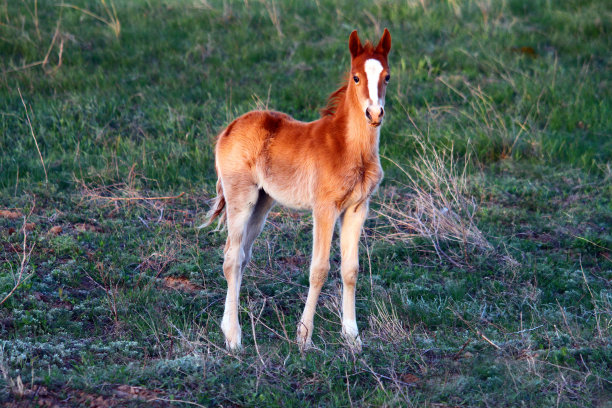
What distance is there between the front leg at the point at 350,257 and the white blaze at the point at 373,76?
924mm

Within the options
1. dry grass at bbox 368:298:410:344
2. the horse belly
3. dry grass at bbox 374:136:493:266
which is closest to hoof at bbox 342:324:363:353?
dry grass at bbox 368:298:410:344

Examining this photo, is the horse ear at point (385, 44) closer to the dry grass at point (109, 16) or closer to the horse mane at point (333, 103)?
the horse mane at point (333, 103)

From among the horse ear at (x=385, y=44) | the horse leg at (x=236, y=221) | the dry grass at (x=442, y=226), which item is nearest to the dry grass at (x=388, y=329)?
the horse leg at (x=236, y=221)

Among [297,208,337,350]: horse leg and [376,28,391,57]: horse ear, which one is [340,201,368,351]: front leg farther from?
[376,28,391,57]: horse ear

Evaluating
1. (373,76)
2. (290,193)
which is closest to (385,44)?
(373,76)

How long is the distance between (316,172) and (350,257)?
2.37ft

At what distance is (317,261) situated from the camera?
5.17 m

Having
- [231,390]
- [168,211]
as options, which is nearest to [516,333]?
[231,390]

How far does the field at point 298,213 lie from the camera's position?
444 centimetres

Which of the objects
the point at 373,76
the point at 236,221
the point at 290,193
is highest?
the point at 373,76

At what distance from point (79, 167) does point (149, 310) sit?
3425 millimetres

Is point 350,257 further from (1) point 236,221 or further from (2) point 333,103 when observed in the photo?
(2) point 333,103

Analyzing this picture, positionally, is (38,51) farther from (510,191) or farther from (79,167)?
(510,191)

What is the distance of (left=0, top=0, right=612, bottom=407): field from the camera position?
4441 mm
